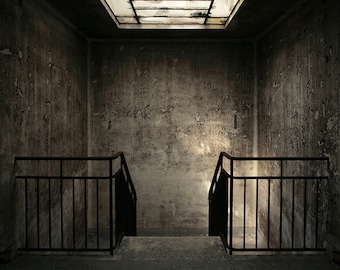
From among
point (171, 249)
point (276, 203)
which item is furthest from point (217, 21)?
point (171, 249)

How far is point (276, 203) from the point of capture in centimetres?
584

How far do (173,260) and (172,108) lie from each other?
4.18 m

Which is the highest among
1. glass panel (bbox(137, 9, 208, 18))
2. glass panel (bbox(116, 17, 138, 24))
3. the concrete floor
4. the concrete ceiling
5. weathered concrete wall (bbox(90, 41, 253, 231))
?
glass panel (bbox(137, 9, 208, 18))

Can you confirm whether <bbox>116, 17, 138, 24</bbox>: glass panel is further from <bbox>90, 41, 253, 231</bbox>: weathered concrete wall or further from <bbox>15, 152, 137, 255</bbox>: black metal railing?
<bbox>15, 152, 137, 255</bbox>: black metal railing

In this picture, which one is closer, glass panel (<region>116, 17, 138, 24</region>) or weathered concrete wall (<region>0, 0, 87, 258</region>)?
weathered concrete wall (<region>0, 0, 87, 258</region>)

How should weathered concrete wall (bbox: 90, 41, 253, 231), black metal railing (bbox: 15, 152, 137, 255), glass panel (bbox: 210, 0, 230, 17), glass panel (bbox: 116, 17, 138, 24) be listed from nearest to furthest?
black metal railing (bbox: 15, 152, 137, 255) < glass panel (bbox: 210, 0, 230, 17) < glass panel (bbox: 116, 17, 138, 24) < weathered concrete wall (bbox: 90, 41, 253, 231)

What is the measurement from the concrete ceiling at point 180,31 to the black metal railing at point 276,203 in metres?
2.34

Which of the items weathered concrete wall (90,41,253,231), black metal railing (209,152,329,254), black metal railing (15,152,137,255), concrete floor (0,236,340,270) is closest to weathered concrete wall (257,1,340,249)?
black metal railing (209,152,329,254)

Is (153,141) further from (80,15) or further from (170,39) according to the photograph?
(80,15)

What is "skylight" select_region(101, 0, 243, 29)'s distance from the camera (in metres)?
5.31

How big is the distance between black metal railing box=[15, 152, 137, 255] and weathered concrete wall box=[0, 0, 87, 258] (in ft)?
0.70

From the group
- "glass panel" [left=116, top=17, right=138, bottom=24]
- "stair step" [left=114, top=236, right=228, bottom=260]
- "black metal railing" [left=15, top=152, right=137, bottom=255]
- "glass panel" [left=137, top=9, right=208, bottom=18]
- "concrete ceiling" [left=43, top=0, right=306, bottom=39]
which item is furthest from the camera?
"glass panel" [left=116, top=17, right=138, bottom=24]

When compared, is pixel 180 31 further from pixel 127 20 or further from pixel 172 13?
pixel 127 20

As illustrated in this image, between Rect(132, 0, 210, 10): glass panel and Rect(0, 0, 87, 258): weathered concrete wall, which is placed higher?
Rect(132, 0, 210, 10): glass panel
